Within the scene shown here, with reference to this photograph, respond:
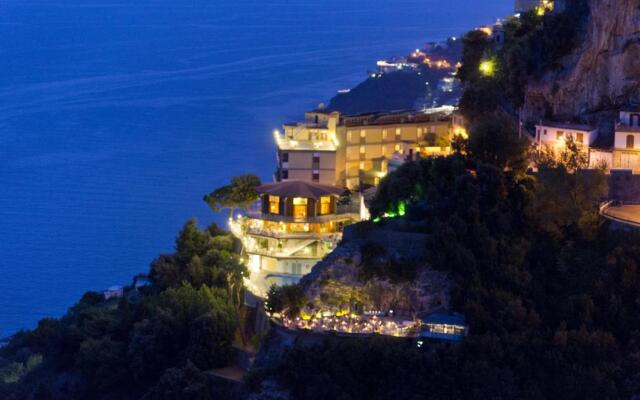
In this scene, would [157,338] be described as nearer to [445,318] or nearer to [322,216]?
[322,216]

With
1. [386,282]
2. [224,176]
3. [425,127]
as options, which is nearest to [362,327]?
[386,282]

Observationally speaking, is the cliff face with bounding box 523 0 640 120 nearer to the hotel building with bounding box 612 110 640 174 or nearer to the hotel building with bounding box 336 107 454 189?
the hotel building with bounding box 612 110 640 174

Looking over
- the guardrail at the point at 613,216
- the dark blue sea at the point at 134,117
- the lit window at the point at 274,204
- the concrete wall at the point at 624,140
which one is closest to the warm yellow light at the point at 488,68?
the concrete wall at the point at 624,140

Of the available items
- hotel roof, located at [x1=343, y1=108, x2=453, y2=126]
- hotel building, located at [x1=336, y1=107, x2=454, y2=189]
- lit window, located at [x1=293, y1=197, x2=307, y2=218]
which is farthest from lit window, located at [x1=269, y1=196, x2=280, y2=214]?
hotel roof, located at [x1=343, y1=108, x2=453, y2=126]

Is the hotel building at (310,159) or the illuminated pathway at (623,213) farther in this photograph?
the hotel building at (310,159)

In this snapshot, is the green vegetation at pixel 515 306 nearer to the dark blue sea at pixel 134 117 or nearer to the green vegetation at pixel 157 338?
the green vegetation at pixel 157 338

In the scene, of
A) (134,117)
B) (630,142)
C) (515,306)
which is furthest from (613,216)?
(134,117)

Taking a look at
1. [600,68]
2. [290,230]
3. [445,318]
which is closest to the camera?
[445,318]
